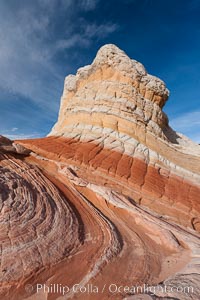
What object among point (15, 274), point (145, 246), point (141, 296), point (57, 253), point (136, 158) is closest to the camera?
point (141, 296)

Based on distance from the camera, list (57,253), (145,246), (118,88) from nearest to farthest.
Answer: (57,253) → (145,246) → (118,88)

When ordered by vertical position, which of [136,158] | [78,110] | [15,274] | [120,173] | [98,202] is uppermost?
[78,110]

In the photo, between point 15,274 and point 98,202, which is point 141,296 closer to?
point 15,274

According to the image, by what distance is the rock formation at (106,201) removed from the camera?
389 centimetres

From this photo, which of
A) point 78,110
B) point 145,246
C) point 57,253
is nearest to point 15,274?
point 57,253

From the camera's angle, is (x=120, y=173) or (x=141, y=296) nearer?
(x=141, y=296)

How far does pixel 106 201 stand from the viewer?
7.04 m

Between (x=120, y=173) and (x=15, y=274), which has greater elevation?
(x=120, y=173)

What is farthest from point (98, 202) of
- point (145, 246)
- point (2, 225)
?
point (2, 225)

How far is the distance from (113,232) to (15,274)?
249 cm

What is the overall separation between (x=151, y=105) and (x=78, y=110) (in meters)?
4.16

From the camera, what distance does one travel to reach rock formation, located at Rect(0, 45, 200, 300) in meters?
3.89

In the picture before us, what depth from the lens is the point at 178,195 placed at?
913 cm

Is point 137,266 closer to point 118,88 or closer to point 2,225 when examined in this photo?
point 2,225
